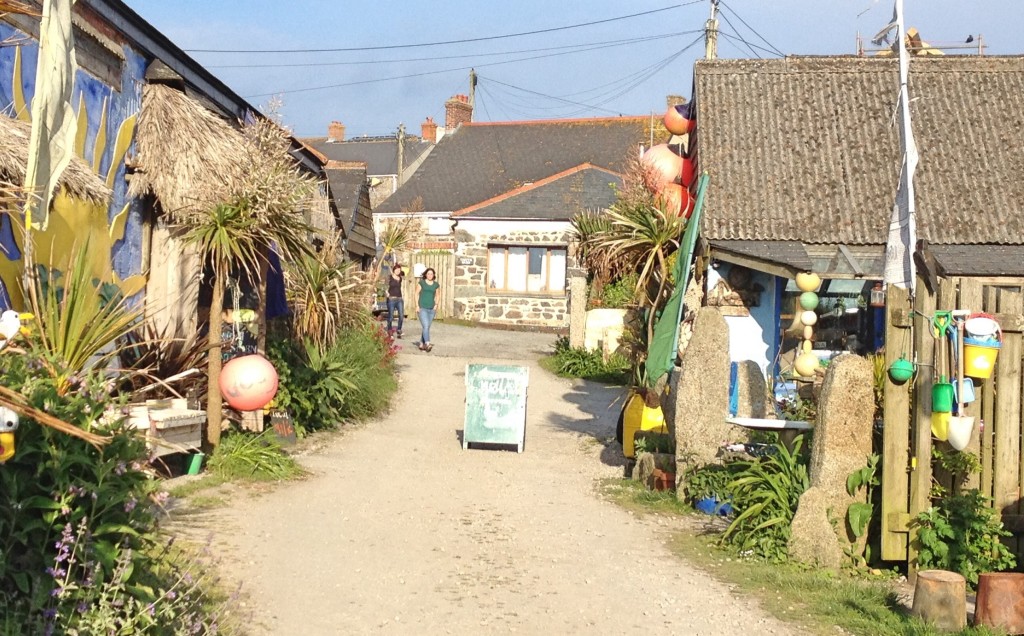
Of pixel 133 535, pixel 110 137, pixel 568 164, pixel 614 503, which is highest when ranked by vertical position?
pixel 568 164

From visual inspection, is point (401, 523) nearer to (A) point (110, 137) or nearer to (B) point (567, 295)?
(A) point (110, 137)

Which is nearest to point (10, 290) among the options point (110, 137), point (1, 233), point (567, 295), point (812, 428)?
point (1, 233)

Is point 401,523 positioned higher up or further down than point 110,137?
further down

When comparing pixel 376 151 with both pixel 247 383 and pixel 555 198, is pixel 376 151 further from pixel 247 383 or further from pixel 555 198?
pixel 247 383

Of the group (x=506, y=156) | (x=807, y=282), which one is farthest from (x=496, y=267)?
(x=807, y=282)

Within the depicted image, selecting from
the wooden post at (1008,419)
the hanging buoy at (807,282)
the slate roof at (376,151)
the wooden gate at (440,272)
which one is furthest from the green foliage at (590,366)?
the slate roof at (376,151)

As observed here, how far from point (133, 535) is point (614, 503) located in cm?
614

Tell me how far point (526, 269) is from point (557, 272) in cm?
83

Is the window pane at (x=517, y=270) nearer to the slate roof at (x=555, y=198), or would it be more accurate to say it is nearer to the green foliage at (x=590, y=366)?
the slate roof at (x=555, y=198)

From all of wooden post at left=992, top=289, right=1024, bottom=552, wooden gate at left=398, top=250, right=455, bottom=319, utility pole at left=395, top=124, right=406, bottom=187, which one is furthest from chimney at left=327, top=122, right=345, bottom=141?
wooden post at left=992, top=289, right=1024, bottom=552

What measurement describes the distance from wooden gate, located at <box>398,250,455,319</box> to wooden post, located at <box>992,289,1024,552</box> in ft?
75.5

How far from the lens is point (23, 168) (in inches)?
297

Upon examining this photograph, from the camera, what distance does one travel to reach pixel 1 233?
880cm

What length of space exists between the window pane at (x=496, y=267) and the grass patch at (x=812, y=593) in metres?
21.2
